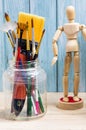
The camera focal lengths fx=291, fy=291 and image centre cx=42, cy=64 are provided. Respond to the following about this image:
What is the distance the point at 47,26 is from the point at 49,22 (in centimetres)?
1

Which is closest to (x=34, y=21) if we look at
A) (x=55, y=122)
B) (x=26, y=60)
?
(x=26, y=60)

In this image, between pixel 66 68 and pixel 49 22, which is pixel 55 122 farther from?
pixel 49 22

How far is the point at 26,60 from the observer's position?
608 millimetres

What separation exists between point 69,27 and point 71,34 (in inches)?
0.6

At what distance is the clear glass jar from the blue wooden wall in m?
0.11

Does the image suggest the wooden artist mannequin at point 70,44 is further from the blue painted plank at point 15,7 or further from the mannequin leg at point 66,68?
the blue painted plank at point 15,7

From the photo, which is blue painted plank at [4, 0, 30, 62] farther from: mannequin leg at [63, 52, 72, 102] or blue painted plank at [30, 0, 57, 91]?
mannequin leg at [63, 52, 72, 102]

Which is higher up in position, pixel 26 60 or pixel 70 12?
pixel 70 12

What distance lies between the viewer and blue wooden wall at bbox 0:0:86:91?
72cm

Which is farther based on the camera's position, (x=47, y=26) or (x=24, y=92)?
(x=47, y=26)

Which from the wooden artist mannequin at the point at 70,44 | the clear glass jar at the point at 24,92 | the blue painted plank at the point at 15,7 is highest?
the blue painted plank at the point at 15,7

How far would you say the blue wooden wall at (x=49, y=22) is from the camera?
2.37 feet

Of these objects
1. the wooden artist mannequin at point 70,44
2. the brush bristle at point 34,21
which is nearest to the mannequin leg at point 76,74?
the wooden artist mannequin at point 70,44

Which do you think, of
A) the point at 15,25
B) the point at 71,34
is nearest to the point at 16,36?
the point at 15,25
